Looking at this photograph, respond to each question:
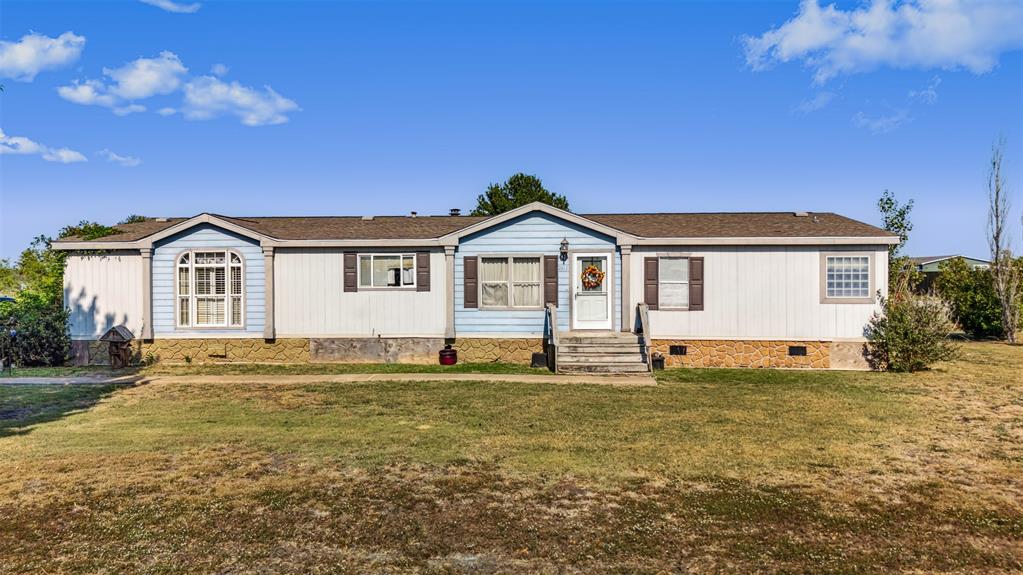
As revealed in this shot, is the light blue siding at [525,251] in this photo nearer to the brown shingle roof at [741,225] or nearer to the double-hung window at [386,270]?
the brown shingle roof at [741,225]

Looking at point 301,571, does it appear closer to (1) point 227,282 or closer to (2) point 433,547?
(2) point 433,547

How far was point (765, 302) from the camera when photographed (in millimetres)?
14820

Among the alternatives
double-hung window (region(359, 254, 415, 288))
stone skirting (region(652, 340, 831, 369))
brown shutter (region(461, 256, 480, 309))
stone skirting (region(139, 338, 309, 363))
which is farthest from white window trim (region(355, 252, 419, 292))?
stone skirting (region(652, 340, 831, 369))

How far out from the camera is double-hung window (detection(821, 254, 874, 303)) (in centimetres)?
1457

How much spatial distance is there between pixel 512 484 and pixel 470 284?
9684 millimetres

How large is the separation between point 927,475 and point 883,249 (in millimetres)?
10110

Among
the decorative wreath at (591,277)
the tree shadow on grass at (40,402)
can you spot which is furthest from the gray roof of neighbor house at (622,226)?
the tree shadow on grass at (40,402)

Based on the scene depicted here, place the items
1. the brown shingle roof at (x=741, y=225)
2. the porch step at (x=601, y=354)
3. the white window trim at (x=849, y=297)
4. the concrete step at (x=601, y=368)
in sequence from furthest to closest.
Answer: the brown shingle roof at (x=741, y=225), the white window trim at (x=849, y=297), the porch step at (x=601, y=354), the concrete step at (x=601, y=368)

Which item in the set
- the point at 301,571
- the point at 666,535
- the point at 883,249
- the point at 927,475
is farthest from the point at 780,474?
the point at 883,249

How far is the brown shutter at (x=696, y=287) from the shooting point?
14961 mm

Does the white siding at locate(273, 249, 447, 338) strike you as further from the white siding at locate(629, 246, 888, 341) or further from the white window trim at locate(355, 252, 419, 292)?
the white siding at locate(629, 246, 888, 341)

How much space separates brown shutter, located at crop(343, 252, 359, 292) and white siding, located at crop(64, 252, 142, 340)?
5.61m

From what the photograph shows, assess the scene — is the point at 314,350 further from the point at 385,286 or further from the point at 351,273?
the point at 385,286

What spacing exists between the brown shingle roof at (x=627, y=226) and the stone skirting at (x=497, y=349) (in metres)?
3.16
